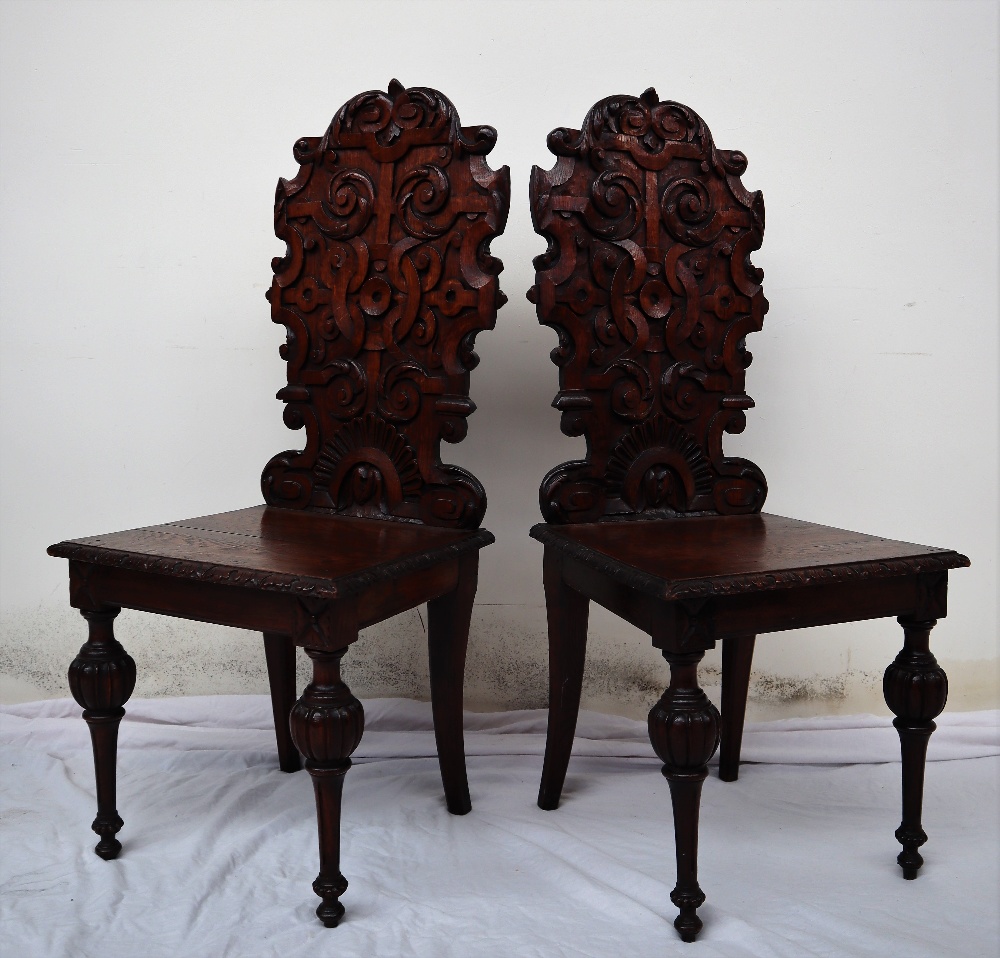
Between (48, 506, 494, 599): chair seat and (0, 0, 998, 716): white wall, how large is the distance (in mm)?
620

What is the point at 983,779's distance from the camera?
2.13m

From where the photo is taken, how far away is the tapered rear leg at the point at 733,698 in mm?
2096

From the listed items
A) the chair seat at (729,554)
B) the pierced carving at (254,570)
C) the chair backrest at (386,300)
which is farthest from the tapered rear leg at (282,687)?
the chair seat at (729,554)

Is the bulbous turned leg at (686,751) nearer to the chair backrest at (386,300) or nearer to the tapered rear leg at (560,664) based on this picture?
the tapered rear leg at (560,664)

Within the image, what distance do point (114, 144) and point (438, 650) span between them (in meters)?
1.54

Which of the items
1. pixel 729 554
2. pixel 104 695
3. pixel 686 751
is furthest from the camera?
pixel 104 695

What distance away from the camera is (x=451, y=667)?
1909 mm

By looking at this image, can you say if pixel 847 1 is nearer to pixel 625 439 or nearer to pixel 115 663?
pixel 625 439

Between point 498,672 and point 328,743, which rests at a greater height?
point 328,743

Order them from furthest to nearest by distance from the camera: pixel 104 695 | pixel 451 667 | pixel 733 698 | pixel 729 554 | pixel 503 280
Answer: pixel 503 280
pixel 733 698
pixel 451 667
pixel 104 695
pixel 729 554

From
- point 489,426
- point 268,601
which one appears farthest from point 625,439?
point 268,601

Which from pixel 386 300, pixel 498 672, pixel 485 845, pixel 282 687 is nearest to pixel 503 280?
pixel 386 300

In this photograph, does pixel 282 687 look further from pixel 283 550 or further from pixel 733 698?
pixel 733 698

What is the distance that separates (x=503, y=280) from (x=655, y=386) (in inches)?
23.5
